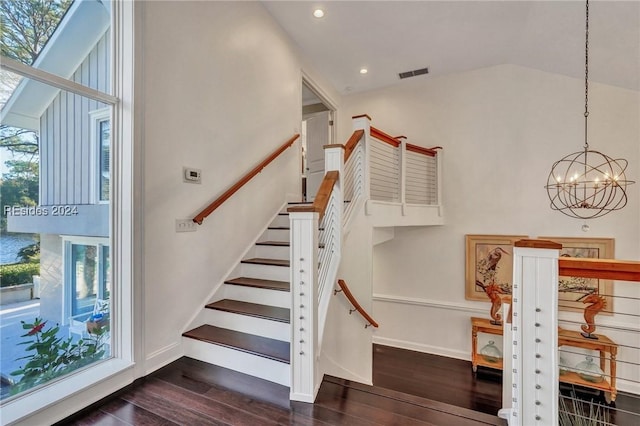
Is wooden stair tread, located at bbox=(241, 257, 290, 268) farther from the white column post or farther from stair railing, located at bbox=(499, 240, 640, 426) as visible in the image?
stair railing, located at bbox=(499, 240, 640, 426)

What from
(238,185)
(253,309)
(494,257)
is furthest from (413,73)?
(253,309)

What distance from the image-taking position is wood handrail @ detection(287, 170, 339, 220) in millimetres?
1852

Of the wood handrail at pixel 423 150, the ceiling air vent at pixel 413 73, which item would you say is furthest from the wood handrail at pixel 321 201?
the ceiling air vent at pixel 413 73

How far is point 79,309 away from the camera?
1.96 m

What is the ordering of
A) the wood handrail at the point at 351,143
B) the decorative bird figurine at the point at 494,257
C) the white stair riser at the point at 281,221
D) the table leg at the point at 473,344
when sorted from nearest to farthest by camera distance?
the wood handrail at the point at 351,143
the white stair riser at the point at 281,221
the table leg at the point at 473,344
the decorative bird figurine at the point at 494,257

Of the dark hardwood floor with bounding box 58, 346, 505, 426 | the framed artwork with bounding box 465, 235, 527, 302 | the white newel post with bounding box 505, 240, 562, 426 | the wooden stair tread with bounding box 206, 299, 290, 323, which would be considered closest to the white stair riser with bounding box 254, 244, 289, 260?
the wooden stair tread with bounding box 206, 299, 290, 323

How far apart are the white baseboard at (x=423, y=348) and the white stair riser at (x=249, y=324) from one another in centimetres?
322

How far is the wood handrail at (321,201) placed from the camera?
1.85 meters

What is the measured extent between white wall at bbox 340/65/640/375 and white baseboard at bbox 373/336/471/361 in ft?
0.05

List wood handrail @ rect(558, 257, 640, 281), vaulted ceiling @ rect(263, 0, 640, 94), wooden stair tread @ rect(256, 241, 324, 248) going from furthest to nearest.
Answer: wooden stair tread @ rect(256, 241, 324, 248), vaulted ceiling @ rect(263, 0, 640, 94), wood handrail @ rect(558, 257, 640, 281)

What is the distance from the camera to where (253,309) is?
2.52 m

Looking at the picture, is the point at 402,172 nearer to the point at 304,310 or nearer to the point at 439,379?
the point at 304,310

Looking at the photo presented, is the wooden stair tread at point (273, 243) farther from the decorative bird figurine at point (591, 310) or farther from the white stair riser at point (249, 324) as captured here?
the decorative bird figurine at point (591, 310)

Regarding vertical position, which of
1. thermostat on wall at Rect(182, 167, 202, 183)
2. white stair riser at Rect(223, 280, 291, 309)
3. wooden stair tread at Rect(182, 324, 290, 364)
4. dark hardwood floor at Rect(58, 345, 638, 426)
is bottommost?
dark hardwood floor at Rect(58, 345, 638, 426)
